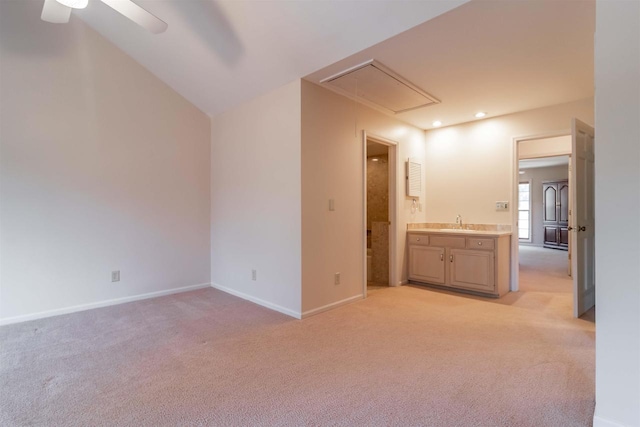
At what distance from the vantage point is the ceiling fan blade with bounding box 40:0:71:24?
213 centimetres

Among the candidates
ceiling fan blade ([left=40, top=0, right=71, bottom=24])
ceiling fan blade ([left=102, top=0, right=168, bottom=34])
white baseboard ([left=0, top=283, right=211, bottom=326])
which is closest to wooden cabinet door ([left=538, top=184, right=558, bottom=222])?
white baseboard ([left=0, top=283, right=211, bottom=326])

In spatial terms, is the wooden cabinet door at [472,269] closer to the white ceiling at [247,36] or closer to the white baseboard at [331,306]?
the white baseboard at [331,306]

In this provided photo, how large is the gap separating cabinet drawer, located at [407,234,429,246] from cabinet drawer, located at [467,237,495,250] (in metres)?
0.56

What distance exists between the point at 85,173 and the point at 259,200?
6.33 feet

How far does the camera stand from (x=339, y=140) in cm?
353

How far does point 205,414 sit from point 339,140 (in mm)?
2799

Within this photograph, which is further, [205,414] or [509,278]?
[509,278]

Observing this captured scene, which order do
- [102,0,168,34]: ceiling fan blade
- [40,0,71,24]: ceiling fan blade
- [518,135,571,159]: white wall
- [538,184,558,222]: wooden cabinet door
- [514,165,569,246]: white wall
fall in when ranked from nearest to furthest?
[102,0,168,34]: ceiling fan blade < [40,0,71,24]: ceiling fan blade < [518,135,571,159]: white wall < [538,184,558,222]: wooden cabinet door < [514,165,569,246]: white wall

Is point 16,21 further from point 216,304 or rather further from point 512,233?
point 512,233

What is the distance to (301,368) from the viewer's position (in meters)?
2.12

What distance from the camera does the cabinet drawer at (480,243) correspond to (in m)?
3.81

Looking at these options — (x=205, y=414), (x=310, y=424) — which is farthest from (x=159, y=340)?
(x=310, y=424)

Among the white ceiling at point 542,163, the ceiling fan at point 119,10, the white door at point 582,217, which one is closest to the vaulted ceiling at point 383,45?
the white door at point 582,217

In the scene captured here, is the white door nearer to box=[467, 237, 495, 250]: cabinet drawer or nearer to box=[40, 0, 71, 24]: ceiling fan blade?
box=[467, 237, 495, 250]: cabinet drawer
